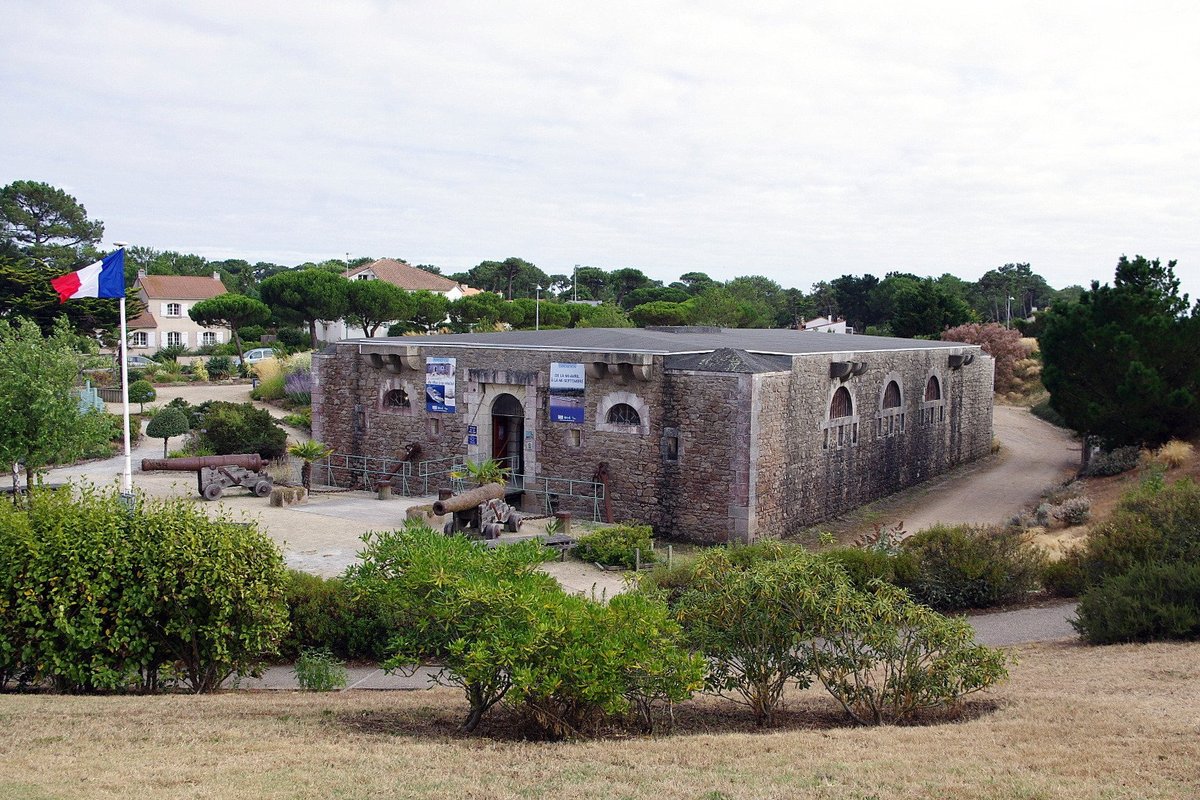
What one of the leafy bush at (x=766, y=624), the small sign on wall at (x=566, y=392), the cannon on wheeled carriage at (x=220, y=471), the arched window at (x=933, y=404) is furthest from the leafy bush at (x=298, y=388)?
the leafy bush at (x=766, y=624)

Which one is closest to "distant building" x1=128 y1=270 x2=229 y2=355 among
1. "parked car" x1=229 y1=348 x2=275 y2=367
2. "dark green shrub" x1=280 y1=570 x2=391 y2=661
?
"parked car" x1=229 y1=348 x2=275 y2=367

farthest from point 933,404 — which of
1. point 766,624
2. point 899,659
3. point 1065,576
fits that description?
point 766,624

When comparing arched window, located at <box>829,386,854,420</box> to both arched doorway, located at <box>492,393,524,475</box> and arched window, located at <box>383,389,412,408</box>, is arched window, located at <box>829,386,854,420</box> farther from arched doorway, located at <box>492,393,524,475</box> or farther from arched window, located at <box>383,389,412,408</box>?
arched window, located at <box>383,389,412,408</box>

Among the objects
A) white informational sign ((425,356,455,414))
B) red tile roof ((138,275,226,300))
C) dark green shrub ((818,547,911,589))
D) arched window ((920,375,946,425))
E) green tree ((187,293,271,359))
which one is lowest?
dark green shrub ((818,547,911,589))

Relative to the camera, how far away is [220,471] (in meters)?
21.9

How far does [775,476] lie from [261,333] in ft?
147

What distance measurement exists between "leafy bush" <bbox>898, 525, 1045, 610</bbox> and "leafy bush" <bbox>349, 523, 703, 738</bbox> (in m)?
6.51

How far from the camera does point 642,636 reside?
8070mm

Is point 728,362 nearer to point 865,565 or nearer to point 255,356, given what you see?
point 865,565

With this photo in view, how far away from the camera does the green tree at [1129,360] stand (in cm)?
2297

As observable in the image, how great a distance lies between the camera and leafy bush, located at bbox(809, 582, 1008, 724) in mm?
8609

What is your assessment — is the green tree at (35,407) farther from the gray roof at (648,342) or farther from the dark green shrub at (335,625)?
the dark green shrub at (335,625)

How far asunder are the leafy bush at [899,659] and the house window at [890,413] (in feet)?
50.1

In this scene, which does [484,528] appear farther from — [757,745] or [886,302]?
[886,302]
